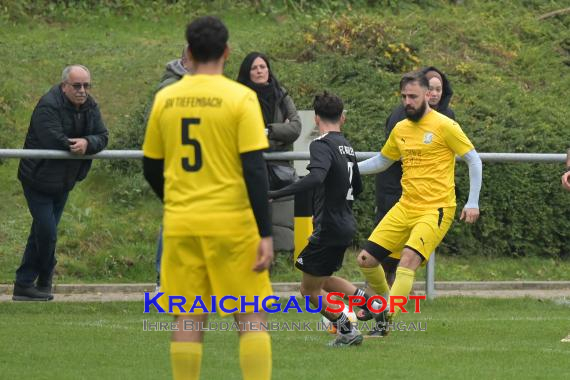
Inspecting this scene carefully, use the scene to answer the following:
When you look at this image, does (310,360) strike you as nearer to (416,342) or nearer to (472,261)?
(416,342)

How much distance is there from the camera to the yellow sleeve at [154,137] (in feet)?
22.2

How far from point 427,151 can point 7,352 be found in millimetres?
3670

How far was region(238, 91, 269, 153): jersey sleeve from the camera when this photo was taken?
6574 mm

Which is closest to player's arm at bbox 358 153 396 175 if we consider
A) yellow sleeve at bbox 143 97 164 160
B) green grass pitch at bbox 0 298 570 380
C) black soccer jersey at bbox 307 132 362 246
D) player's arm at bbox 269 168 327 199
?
black soccer jersey at bbox 307 132 362 246

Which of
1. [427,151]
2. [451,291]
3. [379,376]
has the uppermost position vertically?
[427,151]

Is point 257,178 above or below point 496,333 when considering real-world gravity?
above

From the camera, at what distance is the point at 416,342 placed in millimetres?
10258

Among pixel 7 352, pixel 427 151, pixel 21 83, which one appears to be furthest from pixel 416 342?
pixel 21 83

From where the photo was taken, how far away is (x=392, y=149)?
10820 millimetres

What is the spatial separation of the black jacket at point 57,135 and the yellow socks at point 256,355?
5.41 m

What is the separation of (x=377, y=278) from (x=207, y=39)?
177 inches

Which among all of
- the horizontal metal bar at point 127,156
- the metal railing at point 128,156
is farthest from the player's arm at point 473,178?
the horizontal metal bar at point 127,156

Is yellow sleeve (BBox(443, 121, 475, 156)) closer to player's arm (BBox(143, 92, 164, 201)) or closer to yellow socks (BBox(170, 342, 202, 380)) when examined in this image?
player's arm (BBox(143, 92, 164, 201))

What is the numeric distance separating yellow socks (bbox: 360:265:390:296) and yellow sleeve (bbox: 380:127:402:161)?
939 mm
